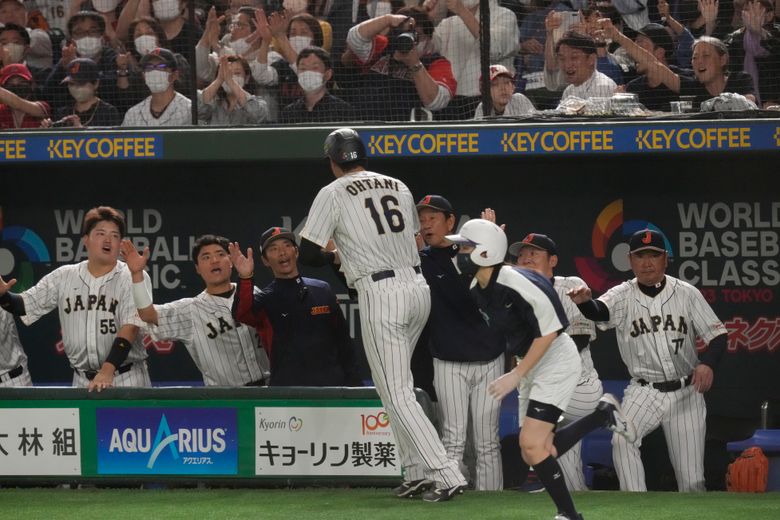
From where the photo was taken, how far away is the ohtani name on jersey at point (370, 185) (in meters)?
5.26

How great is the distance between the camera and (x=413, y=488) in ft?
17.5

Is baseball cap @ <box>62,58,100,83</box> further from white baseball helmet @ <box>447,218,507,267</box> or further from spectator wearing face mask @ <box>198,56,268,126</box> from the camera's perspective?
white baseball helmet @ <box>447,218,507,267</box>

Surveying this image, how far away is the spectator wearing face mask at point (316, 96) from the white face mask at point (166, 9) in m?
1.19

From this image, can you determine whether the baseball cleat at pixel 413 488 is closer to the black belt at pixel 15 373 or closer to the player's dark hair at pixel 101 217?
the player's dark hair at pixel 101 217

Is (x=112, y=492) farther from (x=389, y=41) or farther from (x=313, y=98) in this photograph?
(x=389, y=41)

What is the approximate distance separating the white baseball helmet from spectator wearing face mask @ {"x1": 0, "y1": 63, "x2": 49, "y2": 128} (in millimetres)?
3871

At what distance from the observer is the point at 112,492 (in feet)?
19.1

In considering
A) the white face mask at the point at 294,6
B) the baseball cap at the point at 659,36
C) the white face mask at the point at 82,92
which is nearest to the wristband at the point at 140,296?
the white face mask at the point at 82,92

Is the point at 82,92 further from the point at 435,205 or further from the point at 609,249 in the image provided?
the point at 609,249

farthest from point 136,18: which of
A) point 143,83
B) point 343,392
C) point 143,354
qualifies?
point 343,392

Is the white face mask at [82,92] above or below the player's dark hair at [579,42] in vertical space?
below

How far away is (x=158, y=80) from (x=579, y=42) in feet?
8.59

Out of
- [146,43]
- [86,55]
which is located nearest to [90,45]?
[86,55]

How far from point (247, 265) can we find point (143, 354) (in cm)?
111
